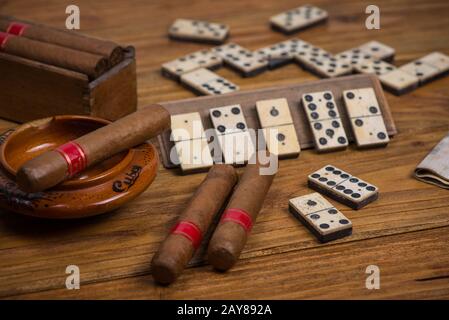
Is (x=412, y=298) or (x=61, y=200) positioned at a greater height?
(x=61, y=200)

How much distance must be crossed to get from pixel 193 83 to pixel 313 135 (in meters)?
0.60

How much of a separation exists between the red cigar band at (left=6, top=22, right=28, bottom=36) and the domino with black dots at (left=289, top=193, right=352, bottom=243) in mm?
1173

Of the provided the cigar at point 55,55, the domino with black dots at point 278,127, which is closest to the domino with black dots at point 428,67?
the domino with black dots at point 278,127

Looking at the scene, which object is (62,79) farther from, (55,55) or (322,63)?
(322,63)

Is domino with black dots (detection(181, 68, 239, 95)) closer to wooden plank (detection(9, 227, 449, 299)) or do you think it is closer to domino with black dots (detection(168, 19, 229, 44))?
domino with black dots (detection(168, 19, 229, 44))

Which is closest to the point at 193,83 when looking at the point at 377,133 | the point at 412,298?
the point at 377,133

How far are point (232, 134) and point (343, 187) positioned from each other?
426mm

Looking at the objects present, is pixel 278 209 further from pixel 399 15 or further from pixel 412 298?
pixel 399 15

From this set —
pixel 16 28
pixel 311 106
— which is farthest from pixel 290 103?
pixel 16 28

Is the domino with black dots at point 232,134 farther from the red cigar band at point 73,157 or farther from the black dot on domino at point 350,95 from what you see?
the red cigar band at point 73,157

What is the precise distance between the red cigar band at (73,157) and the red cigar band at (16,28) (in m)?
0.82

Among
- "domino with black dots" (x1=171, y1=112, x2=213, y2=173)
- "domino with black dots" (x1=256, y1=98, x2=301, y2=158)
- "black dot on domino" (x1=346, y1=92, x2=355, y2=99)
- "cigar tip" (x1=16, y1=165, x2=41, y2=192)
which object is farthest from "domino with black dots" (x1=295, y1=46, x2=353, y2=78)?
"cigar tip" (x1=16, y1=165, x2=41, y2=192)

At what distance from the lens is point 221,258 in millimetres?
1662

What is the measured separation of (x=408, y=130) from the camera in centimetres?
239
